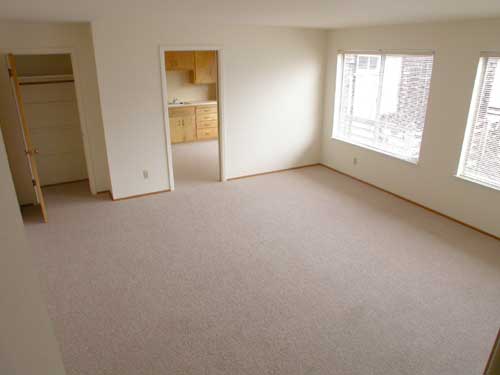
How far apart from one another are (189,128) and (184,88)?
988 millimetres

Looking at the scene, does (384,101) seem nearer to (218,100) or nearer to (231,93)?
(231,93)

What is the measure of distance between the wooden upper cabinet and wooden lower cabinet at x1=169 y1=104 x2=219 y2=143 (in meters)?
0.87

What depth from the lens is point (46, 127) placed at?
579cm

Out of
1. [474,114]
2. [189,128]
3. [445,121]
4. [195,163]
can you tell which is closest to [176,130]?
[189,128]

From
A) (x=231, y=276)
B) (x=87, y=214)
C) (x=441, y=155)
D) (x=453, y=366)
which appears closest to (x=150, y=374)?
(x=231, y=276)

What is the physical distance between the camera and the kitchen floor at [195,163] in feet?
20.6

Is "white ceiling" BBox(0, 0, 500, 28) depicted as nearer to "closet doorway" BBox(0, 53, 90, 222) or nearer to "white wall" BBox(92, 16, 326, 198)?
"white wall" BBox(92, 16, 326, 198)

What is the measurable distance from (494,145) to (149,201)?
14.6 ft

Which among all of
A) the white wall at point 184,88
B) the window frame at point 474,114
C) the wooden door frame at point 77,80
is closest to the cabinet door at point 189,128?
the white wall at point 184,88

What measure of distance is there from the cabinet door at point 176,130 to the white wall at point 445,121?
4.19 m

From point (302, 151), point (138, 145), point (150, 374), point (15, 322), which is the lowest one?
point (150, 374)

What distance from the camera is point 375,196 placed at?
559 cm

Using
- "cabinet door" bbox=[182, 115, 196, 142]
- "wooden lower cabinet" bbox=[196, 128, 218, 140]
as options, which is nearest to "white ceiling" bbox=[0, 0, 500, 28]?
"cabinet door" bbox=[182, 115, 196, 142]

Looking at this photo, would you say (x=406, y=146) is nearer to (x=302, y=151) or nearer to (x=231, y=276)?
(x=302, y=151)
